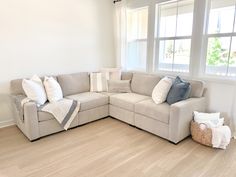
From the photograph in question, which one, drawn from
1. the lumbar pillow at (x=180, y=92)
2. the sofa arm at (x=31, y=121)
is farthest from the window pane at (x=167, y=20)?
the sofa arm at (x=31, y=121)

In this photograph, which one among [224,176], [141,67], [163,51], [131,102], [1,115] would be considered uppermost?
[163,51]

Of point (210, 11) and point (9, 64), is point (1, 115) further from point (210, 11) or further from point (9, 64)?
point (210, 11)

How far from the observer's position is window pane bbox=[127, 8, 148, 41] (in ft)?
12.7

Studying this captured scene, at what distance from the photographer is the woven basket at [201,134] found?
244 centimetres

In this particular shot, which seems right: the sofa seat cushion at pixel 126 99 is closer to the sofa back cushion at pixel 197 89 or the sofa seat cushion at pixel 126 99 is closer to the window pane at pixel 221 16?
the sofa back cushion at pixel 197 89

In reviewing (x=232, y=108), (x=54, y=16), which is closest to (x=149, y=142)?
(x=232, y=108)

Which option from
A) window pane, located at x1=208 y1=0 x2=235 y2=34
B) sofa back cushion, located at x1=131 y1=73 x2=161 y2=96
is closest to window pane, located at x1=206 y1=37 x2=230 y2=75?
window pane, located at x1=208 y1=0 x2=235 y2=34

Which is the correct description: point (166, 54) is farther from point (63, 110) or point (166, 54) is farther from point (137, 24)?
point (63, 110)

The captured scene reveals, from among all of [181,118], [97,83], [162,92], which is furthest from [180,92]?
[97,83]

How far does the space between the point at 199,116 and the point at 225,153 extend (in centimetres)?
57

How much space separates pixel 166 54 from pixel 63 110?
2231 mm

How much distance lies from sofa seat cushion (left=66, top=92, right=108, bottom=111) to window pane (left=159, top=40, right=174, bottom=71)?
1343mm

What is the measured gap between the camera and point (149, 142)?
103 inches

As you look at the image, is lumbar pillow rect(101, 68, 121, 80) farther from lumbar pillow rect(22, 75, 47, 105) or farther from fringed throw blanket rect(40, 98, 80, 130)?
lumbar pillow rect(22, 75, 47, 105)
